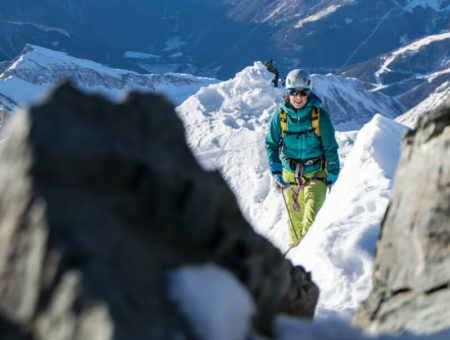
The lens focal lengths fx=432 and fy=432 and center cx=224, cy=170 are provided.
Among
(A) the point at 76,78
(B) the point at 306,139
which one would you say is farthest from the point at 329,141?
(A) the point at 76,78

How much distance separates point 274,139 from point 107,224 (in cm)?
549

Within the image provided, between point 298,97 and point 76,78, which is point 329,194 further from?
point 76,78

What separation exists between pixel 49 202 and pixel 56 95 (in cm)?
56

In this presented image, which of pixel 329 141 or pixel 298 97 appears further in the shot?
pixel 329 141

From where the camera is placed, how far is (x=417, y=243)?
308cm

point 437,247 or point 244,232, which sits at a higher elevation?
point 244,232

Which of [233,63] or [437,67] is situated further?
[233,63]

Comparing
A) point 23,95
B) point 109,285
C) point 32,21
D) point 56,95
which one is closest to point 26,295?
point 109,285

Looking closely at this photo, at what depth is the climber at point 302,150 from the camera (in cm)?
649

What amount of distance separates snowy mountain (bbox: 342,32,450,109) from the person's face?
156188mm

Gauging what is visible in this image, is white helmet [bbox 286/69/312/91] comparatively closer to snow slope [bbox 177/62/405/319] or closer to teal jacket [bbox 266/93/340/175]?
teal jacket [bbox 266/93/340/175]

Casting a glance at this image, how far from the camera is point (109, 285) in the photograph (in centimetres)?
166

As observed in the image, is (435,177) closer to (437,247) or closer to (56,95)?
(437,247)

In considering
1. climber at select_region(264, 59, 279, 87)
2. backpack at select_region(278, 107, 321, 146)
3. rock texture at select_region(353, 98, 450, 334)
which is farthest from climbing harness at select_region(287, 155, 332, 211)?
climber at select_region(264, 59, 279, 87)
